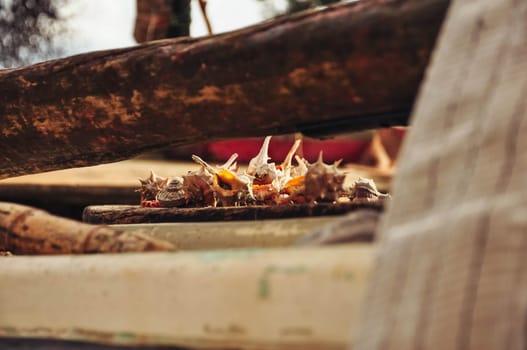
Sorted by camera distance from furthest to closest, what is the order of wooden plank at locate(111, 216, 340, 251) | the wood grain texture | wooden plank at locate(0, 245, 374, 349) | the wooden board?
the wooden board → wooden plank at locate(111, 216, 340, 251) → wooden plank at locate(0, 245, 374, 349) → the wood grain texture

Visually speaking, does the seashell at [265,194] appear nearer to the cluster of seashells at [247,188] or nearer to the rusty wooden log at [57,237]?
the cluster of seashells at [247,188]

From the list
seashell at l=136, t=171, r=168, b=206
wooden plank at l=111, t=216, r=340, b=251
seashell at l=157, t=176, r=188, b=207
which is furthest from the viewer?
seashell at l=136, t=171, r=168, b=206

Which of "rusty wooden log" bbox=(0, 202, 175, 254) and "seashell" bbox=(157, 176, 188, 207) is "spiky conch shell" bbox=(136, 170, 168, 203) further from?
"rusty wooden log" bbox=(0, 202, 175, 254)

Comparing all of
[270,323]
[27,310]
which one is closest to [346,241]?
[270,323]

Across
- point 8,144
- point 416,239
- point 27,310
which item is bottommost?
point 27,310

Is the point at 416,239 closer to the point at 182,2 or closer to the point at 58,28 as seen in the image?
the point at 182,2

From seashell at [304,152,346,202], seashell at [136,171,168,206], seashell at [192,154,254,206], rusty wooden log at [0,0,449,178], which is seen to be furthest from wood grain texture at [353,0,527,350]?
seashell at [136,171,168,206]
